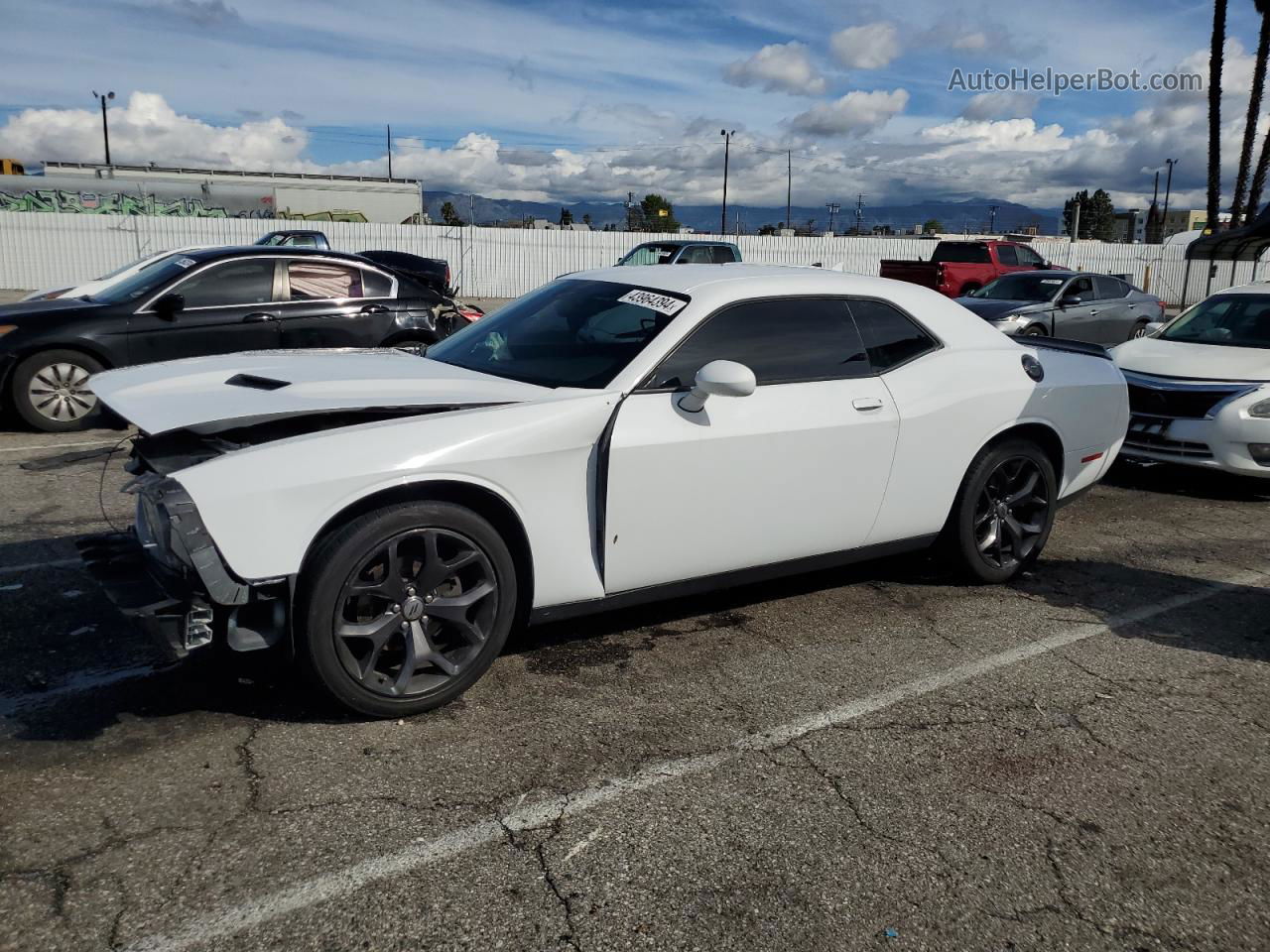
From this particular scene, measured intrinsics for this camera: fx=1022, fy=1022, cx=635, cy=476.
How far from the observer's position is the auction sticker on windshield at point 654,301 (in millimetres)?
4207

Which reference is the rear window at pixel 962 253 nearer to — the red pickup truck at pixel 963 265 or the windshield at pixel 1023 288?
the red pickup truck at pixel 963 265

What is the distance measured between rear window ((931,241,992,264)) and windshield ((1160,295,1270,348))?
47.6 ft

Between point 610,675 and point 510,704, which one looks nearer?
point 510,704

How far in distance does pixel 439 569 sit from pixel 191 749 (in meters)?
0.97

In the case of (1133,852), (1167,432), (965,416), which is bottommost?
(1133,852)

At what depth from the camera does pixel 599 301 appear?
4.47 meters

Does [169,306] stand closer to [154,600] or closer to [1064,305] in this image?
[154,600]

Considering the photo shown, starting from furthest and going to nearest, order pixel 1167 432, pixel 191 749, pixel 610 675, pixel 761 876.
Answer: pixel 1167 432 < pixel 610 675 < pixel 191 749 < pixel 761 876

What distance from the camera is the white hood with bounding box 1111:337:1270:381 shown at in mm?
7543

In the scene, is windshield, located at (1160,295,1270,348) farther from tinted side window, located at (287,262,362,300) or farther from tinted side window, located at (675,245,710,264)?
tinted side window, located at (675,245,710,264)

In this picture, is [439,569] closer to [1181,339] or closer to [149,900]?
[149,900]

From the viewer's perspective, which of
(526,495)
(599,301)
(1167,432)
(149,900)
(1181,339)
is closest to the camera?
(149,900)

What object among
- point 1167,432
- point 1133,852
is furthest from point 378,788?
point 1167,432

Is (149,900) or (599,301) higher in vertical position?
(599,301)
